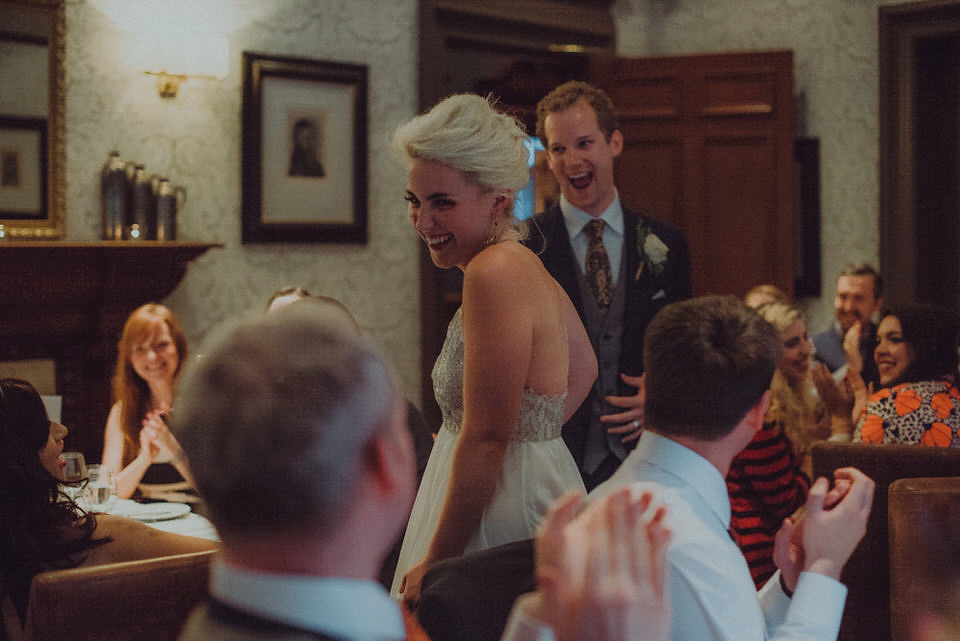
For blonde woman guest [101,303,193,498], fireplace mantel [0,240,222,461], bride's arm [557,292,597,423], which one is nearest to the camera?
bride's arm [557,292,597,423]

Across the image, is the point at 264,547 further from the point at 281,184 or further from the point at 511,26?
the point at 511,26

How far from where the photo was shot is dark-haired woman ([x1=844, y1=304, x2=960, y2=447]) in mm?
3201

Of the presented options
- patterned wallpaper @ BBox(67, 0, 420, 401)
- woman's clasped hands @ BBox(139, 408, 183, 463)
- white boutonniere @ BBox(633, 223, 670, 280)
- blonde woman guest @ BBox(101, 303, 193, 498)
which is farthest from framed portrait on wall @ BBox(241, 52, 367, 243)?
white boutonniere @ BBox(633, 223, 670, 280)

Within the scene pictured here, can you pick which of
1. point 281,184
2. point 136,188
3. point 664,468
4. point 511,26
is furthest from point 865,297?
point 664,468

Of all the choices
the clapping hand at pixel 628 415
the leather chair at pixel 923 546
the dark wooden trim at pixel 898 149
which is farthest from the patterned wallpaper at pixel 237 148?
the leather chair at pixel 923 546

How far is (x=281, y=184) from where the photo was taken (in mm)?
4938

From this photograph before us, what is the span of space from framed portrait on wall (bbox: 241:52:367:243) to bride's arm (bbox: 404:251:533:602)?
10.7 feet

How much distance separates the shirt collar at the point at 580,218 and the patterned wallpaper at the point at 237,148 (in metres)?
2.17

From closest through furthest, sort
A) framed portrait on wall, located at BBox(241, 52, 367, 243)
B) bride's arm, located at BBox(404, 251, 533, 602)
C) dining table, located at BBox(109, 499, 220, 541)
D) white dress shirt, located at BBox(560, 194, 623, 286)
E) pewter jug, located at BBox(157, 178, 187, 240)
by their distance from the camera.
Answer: bride's arm, located at BBox(404, 251, 533, 602) → dining table, located at BBox(109, 499, 220, 541) → white dress shirt, located at BBox(560, 194, 623, 286) → pewter jug, located at BBox(157, 178, 187, 240) → framed portrait on wall, located at BBox(241, 52, 367, 243)

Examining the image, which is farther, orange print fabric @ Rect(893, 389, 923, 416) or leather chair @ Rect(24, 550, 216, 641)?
orange print fabric @ Rect(893, 389, 923, 416)

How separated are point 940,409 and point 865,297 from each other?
1.91 metres

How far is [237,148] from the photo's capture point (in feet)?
15.8

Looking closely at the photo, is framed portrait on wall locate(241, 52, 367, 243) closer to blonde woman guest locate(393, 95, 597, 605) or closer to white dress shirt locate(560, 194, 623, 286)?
white dress shirt locate(560, 194, 623, 286)

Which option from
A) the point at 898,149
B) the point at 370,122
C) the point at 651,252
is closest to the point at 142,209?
the point at 370,122
